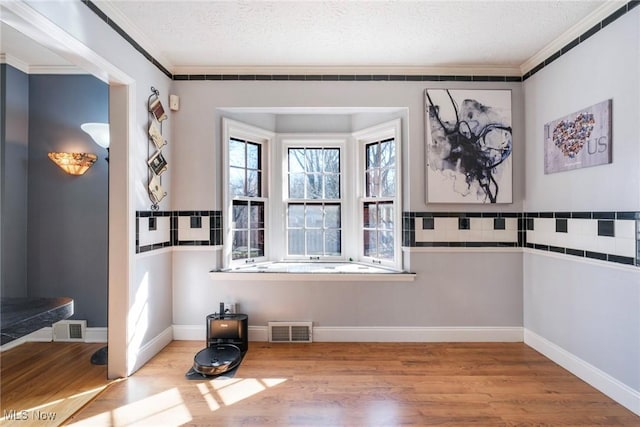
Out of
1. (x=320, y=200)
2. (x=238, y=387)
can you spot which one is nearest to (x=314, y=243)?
(x=320, y=200)

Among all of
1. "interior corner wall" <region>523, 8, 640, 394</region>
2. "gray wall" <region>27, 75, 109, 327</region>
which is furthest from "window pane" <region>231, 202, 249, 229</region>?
"interior corner wall" <region>523, 8, 640, 394</region>

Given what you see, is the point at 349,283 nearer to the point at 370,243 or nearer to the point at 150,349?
the point at 370,243

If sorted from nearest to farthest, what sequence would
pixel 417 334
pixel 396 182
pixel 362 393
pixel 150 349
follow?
pixel 362 393
pixel 150 349
pixel 417 334
pixel 396 182

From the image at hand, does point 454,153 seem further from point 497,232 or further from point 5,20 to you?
point 5,20

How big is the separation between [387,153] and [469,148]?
2.54 ft

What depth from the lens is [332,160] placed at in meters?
3.51

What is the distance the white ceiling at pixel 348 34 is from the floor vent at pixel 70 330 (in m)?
2.36

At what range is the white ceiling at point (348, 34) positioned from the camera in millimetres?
2057

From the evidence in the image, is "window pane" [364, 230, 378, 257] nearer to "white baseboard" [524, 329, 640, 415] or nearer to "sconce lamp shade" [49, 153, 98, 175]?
"white baseboard" [524, 329, 640, 415]

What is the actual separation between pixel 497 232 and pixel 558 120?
105cm

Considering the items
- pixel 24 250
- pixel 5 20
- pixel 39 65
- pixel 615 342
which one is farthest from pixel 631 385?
pixel 39 65

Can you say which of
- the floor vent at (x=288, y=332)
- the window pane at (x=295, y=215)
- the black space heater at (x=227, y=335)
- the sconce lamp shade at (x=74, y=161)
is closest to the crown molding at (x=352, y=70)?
the sconce lamp shade at (x=74, y=161)

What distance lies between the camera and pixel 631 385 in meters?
1.92

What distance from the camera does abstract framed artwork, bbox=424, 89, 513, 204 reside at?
2.86 metres
